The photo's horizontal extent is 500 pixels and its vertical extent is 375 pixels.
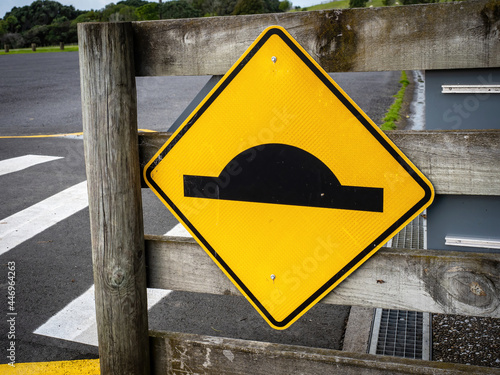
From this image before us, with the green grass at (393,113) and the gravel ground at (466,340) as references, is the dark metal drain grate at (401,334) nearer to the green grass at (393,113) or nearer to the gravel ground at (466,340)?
the gravel ground at (466,340)

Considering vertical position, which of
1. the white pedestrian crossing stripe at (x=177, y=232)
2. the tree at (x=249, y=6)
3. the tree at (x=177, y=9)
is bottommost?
the white pedestrian crossing stripe at (x=177, y=232)

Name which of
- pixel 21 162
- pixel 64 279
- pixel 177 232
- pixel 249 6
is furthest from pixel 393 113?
pixel 249 6

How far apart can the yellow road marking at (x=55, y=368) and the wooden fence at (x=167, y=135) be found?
41.6 inches

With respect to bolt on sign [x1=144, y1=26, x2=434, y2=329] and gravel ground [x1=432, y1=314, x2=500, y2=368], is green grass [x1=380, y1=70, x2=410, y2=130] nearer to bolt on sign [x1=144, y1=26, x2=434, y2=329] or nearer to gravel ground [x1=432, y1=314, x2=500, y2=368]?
gravel ground [x1=432, y1=314, x2=500, y2=368]

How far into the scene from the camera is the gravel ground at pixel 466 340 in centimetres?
322

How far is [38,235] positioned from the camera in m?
5.36

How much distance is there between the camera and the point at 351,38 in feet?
5.87

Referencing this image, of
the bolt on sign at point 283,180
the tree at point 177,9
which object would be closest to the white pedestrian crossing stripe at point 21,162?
the bolt on sign at point 283,180

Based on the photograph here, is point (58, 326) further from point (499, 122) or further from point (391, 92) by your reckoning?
point (391, 92)

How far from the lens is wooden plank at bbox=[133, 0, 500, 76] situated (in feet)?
5.53

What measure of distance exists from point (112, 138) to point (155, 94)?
1255 centimetres

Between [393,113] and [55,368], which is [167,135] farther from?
[393,113]

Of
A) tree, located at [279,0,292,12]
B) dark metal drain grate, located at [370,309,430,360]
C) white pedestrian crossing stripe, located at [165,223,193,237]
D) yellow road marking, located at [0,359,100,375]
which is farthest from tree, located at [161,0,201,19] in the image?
yellow road marking, located at [0,359,100,375]

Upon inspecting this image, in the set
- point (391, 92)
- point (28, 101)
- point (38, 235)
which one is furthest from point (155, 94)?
point (38, 235)
